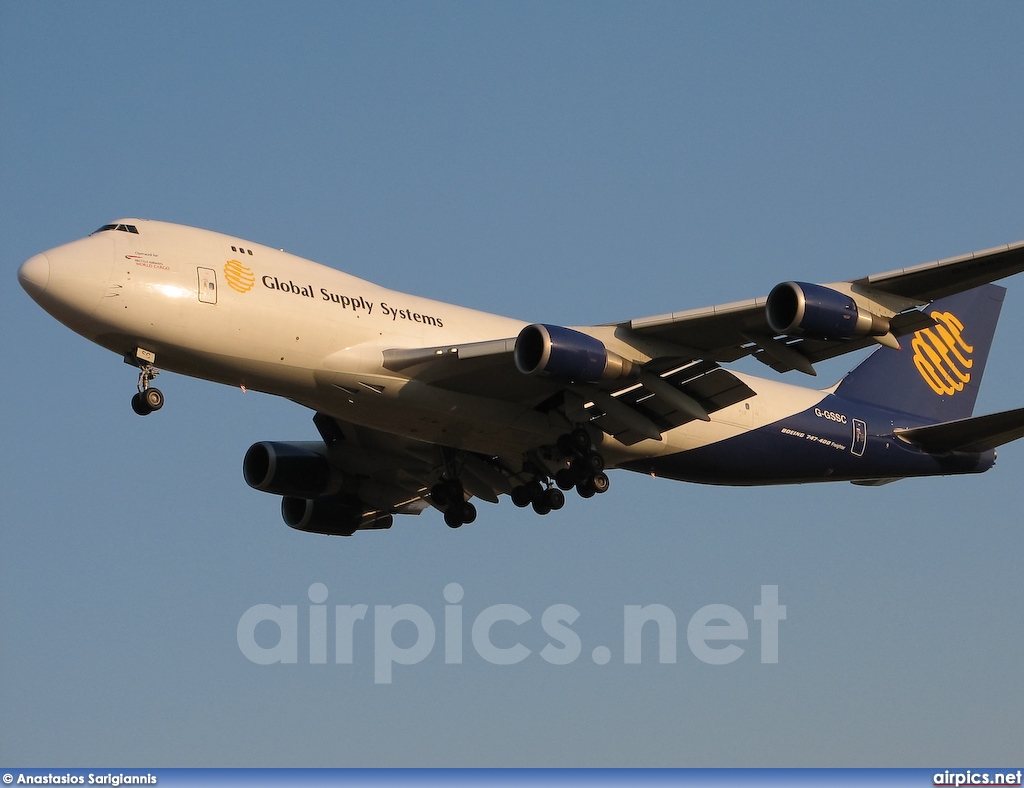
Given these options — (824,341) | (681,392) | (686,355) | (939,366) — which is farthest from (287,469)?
(939,366)

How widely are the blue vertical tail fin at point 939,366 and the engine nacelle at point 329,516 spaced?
42.1ft

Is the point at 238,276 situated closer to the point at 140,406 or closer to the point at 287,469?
the point at 140,406

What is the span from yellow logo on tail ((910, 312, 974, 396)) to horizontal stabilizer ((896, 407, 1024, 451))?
A: 311cm

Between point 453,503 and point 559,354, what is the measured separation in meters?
7.34

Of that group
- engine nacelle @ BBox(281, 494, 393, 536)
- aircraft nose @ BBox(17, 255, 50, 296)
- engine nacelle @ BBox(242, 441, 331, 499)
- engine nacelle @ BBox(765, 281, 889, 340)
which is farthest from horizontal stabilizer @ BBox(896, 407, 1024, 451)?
aircraft nose @ BBox(17, 255, 50, 296)

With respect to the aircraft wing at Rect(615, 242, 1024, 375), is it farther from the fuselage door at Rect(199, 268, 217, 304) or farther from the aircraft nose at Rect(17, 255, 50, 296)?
the aircraft nose at Rect(17, 255, 50, 296)

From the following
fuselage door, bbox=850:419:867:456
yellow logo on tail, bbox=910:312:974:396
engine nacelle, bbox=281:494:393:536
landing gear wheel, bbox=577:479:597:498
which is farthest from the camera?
yellow logo on tail, bbox=910:312:974:396

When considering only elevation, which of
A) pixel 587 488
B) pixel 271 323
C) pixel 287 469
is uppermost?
pixel 271 323

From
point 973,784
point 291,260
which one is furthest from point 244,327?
point 973,784

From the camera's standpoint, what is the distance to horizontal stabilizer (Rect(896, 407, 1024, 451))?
32906mm

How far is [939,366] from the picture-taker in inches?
1516

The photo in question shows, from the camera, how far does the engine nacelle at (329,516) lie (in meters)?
36.1

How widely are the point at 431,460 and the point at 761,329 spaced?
31.6 ft

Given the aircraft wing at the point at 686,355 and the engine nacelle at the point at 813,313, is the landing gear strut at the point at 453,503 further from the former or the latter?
the engine nacelle at the point at 813,313
